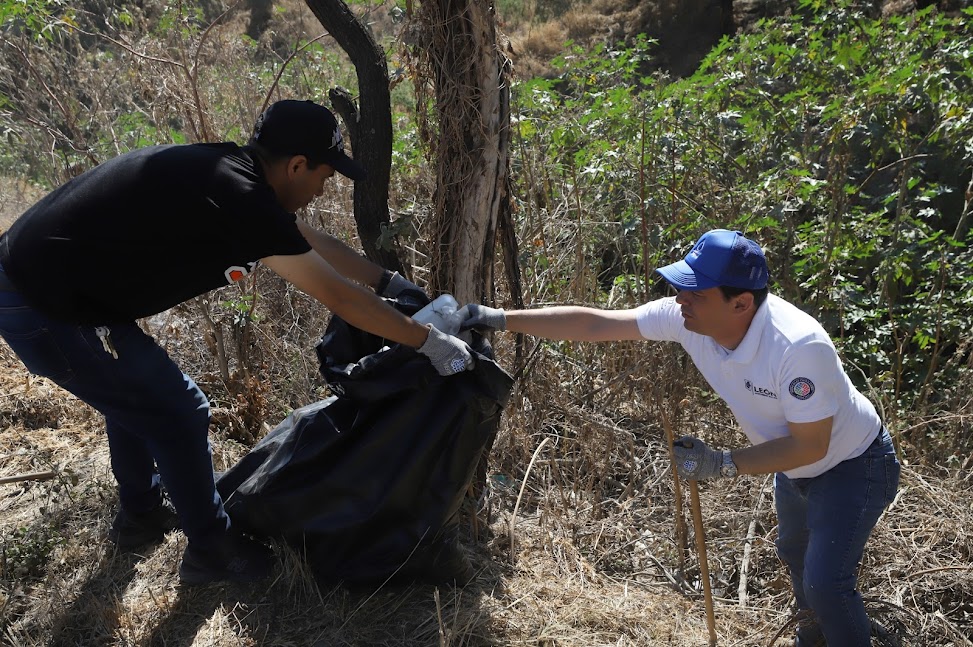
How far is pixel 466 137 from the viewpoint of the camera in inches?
117

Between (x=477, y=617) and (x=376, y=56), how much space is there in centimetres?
206

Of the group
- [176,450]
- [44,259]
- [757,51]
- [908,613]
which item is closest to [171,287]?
[44,259]

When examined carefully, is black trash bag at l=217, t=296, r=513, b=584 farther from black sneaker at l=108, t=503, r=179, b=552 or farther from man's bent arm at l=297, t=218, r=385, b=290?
black sneaker at l=108, t=503, r=179, b=552

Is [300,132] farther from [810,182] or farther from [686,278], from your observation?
[810,182]

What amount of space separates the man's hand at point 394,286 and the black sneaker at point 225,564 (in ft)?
3.24

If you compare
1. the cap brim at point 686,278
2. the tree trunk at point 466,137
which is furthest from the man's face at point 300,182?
the cap brim at point 686,278

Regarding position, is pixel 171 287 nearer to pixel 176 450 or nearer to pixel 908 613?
pixel 176 450

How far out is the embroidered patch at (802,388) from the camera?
2129mm

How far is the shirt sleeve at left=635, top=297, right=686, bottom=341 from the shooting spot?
2564mm

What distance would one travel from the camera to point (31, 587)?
9.43ft

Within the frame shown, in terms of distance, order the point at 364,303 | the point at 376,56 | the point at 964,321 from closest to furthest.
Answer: the point at 364,303, the point at 376,56, the point at 964,321

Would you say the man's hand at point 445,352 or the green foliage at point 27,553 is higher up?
the man's hand at point 445,352

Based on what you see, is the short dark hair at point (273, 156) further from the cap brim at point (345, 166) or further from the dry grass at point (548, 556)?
the dry grass at point (548, 556)

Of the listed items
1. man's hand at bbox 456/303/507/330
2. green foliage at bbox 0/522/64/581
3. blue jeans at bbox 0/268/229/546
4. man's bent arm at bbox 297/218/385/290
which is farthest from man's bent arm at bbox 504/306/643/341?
green foliage at bbox 0/522/64/581
